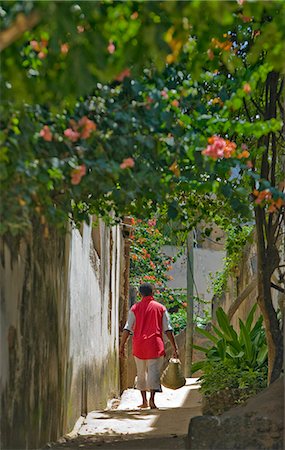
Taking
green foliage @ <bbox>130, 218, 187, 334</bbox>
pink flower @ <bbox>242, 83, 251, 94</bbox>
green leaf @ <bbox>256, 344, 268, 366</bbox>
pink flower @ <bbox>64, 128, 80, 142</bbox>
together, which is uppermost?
green foliage @ <bbox>130, 218, 187, 334</bbox>

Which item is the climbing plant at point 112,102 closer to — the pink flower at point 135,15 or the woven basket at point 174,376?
the pink flower at point 135,15

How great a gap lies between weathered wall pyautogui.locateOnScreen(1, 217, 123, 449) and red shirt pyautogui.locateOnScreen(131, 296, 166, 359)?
53cm

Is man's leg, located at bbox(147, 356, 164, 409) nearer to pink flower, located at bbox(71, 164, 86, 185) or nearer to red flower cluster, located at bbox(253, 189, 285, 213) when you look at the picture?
red flower cluster, located at bbox(253, 189, 285, 213)

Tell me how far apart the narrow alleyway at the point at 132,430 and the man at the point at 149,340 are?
27.5 inches

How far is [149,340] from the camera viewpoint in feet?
39.5

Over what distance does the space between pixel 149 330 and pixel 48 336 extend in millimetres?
4833

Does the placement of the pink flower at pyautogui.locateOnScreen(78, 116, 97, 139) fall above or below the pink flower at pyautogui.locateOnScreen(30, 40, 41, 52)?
below

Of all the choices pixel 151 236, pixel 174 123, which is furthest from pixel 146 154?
pixel 151 236

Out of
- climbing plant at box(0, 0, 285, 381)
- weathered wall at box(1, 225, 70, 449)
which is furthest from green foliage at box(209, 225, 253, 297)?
climbing plant at box(0, 0, 285, 381)

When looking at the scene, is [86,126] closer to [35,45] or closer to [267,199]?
[35,45]

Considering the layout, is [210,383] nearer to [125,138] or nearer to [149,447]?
[149,447]

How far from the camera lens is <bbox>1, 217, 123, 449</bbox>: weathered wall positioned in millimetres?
5770

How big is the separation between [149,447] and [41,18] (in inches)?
171

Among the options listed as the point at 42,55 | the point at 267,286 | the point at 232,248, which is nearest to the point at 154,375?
the point at 232,248
